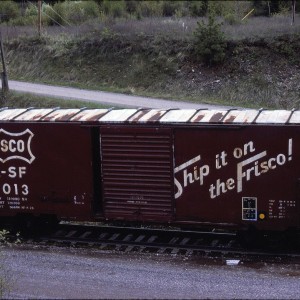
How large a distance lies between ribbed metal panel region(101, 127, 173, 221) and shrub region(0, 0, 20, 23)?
29.9 m

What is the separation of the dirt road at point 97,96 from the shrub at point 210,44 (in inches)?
162

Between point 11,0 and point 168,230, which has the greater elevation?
point 11,0

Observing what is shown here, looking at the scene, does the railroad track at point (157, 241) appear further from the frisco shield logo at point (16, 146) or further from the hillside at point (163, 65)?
the hillside at point (163, 65)

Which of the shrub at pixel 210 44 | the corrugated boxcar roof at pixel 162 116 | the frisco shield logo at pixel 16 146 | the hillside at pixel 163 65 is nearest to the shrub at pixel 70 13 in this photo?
the hillside at pixel 163 65

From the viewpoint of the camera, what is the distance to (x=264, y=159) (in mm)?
12508

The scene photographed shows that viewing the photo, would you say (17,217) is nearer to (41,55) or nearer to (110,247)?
(110,247)

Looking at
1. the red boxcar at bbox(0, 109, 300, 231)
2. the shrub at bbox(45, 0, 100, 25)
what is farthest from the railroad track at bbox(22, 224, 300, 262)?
the shrub at bbox(45, 0, 100, 25)

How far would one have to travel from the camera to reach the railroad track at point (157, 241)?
1307cm

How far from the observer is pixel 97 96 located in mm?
28172

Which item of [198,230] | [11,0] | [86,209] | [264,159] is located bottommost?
[198,230]

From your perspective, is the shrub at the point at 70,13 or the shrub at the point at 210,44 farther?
the shrub at the point at 70,13

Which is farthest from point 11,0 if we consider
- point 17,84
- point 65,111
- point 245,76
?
point 65,111

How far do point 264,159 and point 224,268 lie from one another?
8.34 ft

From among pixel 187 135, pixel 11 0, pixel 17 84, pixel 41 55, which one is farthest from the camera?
pixel 11 0
